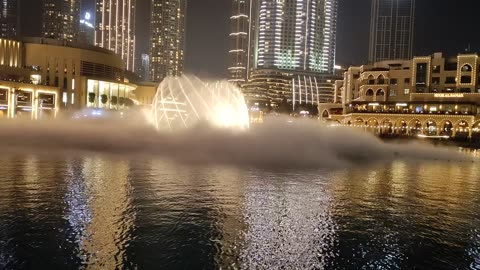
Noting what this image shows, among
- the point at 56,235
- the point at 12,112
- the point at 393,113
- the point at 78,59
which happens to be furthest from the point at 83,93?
the point at 56,235

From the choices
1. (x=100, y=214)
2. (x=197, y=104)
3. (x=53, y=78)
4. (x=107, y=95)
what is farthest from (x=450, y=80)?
(x=100, y=214)

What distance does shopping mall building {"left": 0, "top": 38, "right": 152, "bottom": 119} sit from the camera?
336 feet

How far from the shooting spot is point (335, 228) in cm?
1678

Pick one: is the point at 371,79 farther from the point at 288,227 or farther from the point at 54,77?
the point at 288,227

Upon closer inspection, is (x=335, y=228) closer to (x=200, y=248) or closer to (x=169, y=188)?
(x=200, y=248)

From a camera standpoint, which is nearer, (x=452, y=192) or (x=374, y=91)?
(x=452, y=192)

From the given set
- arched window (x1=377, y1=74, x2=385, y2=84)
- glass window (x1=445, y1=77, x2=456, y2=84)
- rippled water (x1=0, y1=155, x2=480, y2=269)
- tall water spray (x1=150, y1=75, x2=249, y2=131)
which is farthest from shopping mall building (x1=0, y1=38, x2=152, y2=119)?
glass window (x1=445, y1=77, x2=456, y2=84)

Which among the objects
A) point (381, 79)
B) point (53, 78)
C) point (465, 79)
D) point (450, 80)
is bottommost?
point (53, 78)

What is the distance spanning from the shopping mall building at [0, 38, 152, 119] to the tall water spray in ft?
171

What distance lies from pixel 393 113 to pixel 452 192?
9439 cm

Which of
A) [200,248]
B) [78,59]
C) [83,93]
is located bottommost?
[200,248]

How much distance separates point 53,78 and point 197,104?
2770 inches

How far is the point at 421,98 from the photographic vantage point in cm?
12094

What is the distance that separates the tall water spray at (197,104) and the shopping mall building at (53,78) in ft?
171
